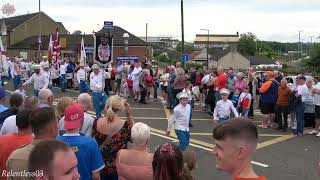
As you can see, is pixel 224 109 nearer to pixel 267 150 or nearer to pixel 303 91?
pixel 267 150

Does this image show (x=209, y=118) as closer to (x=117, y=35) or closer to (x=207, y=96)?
(x=207, y=96)

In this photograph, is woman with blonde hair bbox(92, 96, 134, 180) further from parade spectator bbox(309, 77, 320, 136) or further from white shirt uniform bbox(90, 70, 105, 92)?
parade spectator bbox(309, 77, 320, 136)

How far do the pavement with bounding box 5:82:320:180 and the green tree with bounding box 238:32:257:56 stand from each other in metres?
129

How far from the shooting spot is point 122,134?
6.31 m

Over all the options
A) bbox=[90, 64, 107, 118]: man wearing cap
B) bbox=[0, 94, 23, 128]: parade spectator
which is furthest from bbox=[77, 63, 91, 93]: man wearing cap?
bbox=[0, 94, 23, 128]: parade spectator

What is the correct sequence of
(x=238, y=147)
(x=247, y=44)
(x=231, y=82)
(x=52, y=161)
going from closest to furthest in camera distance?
(x=52, y=161), (x=238, y=147), (x=231, y=82), (x=247, y=44)

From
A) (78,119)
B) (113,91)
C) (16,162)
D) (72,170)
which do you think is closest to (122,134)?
(78,119)

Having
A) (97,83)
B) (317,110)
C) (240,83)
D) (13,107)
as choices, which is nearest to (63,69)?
(97,83)

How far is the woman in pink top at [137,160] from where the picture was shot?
515cm

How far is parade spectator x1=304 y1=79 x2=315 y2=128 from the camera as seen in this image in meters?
15.2

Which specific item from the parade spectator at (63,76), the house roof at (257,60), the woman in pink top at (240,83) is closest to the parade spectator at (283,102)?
the woman in pink top at (240,83)

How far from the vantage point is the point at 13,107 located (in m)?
7.15

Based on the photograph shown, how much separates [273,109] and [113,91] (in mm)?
11517

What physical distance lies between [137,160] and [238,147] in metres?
2.19
